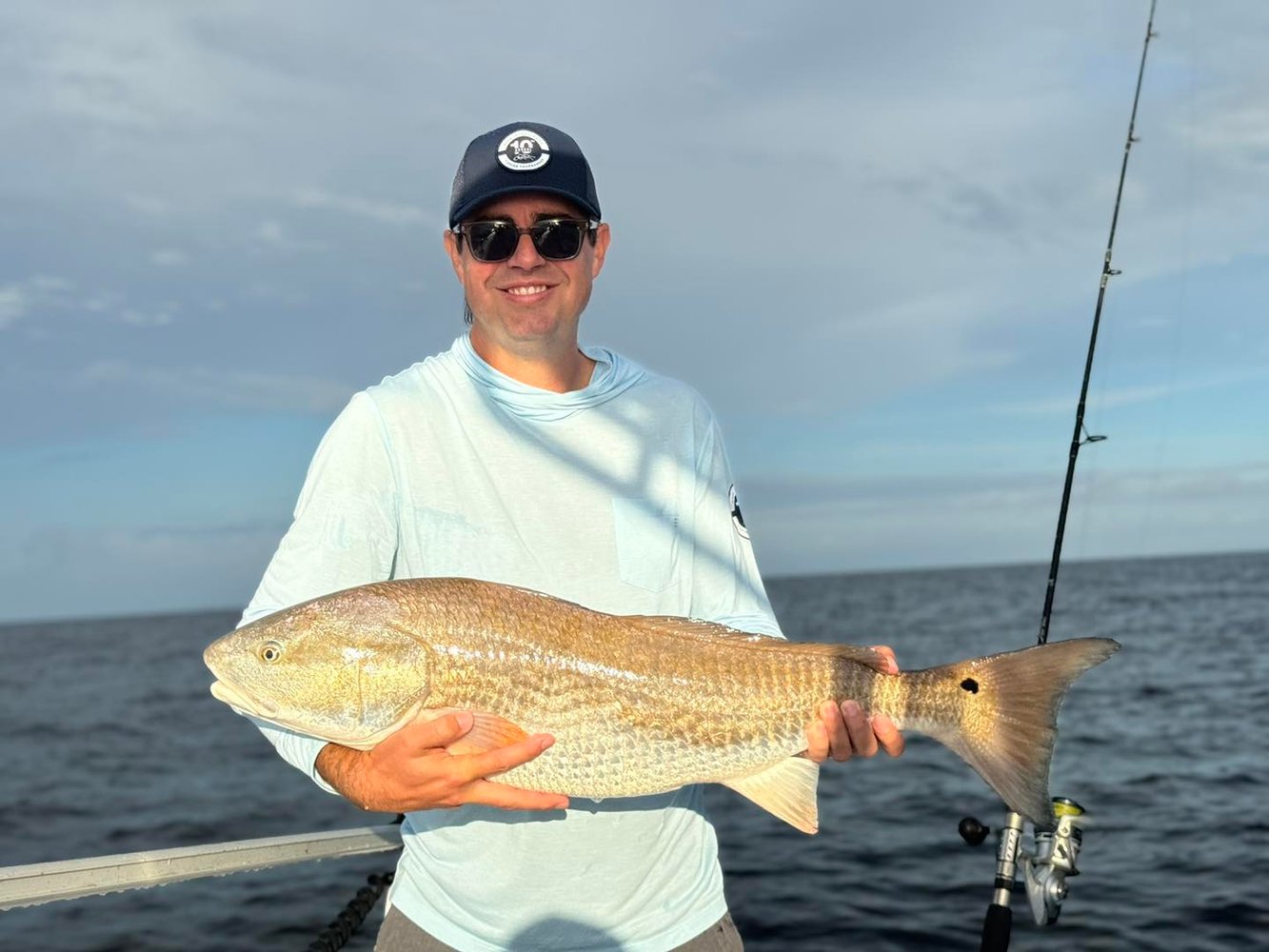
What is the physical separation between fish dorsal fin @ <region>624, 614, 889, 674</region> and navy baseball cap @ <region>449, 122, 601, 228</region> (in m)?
1.37

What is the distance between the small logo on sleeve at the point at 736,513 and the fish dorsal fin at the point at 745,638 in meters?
0.39

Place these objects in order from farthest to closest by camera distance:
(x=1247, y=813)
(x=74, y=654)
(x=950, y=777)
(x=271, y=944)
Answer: (x=74, y=654) → (x=950, y=777) → (x=1247, y=813) → (x=271, y=944)

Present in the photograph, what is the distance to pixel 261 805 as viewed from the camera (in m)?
18.0

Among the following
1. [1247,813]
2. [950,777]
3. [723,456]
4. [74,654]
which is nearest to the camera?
[723,456]

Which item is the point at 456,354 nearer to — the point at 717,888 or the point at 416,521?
the point at 416,521

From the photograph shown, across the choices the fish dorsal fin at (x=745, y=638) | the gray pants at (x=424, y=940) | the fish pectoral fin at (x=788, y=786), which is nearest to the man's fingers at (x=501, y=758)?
the fish dorsal fin at (x=745, y=638)

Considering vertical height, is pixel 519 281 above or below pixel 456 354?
above

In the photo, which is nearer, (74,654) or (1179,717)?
Result: (1179,717)

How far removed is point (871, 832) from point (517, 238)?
12.3 m

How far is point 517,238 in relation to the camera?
3406mm

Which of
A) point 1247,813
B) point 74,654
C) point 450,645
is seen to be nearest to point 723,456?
point 450,645

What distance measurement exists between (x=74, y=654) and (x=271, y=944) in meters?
83.9

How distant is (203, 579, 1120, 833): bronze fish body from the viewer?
2.98 metres

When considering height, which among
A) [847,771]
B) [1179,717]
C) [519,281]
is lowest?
[847,771]
